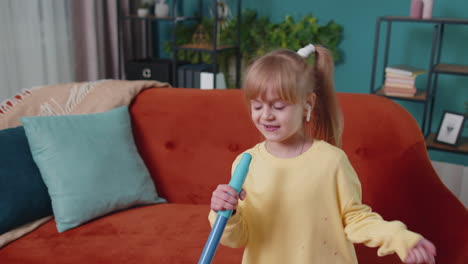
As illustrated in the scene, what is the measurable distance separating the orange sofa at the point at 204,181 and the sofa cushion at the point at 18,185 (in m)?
0.07

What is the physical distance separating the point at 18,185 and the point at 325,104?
1053mm

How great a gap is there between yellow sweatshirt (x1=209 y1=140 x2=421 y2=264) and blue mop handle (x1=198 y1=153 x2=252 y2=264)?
10 cm

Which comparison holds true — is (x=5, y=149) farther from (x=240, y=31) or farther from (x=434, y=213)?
(x=240, y=31)

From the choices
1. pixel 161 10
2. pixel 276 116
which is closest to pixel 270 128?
pixel 276 116

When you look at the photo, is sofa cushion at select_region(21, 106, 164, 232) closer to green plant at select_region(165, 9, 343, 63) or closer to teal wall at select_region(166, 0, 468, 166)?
green plant at select_region(165, 9, 343, 63)

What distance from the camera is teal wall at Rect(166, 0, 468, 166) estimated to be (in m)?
3.12

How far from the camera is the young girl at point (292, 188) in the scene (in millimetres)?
905

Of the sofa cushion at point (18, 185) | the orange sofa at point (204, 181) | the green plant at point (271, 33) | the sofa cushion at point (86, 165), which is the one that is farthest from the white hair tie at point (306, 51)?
the green plant at point (271, 33)

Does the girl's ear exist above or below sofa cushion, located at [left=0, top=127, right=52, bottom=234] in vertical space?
above

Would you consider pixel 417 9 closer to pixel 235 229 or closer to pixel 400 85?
pixel 400 85

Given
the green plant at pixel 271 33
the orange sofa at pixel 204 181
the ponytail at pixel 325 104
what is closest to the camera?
the ponytail at pixel 325 104

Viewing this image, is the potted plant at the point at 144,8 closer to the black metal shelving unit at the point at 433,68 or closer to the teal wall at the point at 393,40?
the teal wall at the point at 393,40

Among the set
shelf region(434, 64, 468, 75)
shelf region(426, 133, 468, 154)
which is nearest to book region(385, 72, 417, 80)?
shelf region(434, 64, 468, 75)

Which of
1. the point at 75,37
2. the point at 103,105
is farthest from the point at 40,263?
the point at 75,37
